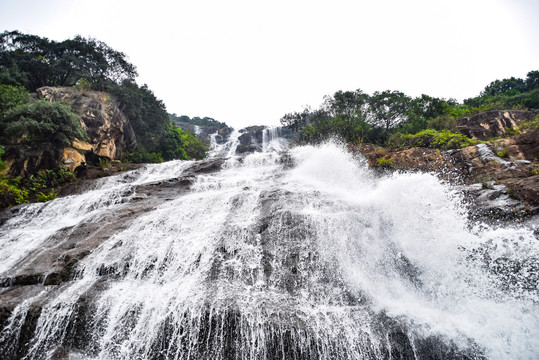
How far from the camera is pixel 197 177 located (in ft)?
36.5

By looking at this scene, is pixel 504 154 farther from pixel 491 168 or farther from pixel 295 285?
pixel 295 285

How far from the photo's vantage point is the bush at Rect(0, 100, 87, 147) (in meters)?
10.4

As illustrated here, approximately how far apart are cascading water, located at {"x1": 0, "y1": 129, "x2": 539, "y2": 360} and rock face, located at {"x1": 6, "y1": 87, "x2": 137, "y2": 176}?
535cm

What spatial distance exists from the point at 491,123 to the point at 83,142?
23.3m

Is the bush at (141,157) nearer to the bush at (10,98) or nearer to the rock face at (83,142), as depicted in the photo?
the rock face at (83,142)

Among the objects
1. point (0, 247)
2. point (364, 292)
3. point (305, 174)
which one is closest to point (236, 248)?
point (364, 292)

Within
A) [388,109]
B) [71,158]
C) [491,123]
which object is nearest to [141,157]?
[71,158]

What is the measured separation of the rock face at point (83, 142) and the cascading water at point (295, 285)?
211 inches

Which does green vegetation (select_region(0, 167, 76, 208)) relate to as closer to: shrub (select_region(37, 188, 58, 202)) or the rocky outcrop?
shrub (select_region(37, 188, 58, 202))

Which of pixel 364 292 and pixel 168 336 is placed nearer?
pixel 168 336

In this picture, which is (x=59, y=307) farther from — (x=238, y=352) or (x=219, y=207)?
(x=219, y=207)

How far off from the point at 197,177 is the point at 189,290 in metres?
7.20

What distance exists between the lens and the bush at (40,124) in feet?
34.1

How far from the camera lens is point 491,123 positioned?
1231 cm
